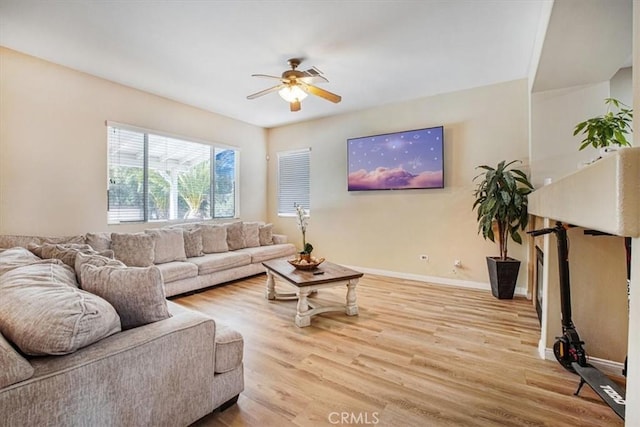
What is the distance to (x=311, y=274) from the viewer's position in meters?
3.15

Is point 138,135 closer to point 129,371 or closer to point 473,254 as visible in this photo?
point 129,371

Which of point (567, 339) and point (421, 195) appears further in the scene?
point (421, 195)

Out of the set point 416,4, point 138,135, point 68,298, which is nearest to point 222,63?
point 138,135

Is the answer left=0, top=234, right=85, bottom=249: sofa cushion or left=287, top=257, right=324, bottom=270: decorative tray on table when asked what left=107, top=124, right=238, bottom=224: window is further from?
left=287, top=257, right=324, bottom=270: decorative tray on table

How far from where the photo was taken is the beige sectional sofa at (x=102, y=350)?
3.39 ft

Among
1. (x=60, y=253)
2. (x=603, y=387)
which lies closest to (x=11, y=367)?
(x=60, y=253)

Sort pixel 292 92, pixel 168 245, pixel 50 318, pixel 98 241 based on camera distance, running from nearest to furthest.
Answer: pixel 50 318
pixel 292 92
pixel 98 241
pixel 168 245

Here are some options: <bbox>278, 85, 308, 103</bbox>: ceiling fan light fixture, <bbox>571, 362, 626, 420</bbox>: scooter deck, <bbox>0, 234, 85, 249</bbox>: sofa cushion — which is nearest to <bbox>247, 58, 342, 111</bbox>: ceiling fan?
<bbox>278, 85, 308, 103</bbox>: ceiling fan light fixture

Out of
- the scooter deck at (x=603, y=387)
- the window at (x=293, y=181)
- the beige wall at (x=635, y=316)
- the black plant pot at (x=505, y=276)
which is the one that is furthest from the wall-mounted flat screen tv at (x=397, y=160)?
the beige wall at (x=635, y=316)

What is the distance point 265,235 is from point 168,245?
1.74m

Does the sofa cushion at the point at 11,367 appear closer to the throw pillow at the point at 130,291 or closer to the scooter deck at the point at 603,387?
the throw pillow at the point at 130,291

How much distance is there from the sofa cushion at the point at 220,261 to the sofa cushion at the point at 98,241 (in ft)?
3.24

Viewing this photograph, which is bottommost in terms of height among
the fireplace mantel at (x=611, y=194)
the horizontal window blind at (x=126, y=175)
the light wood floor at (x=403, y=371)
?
the light wood floor at (x=403, y=371)

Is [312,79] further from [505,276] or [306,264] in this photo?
[505,276]
